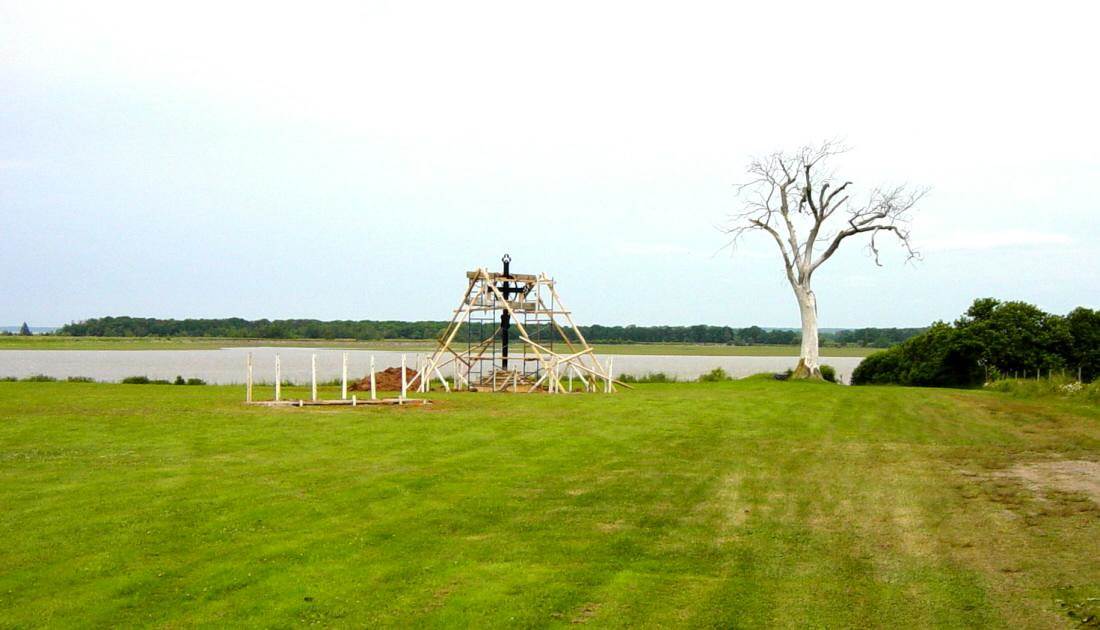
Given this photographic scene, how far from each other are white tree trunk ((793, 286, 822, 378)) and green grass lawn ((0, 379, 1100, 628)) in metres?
19.8

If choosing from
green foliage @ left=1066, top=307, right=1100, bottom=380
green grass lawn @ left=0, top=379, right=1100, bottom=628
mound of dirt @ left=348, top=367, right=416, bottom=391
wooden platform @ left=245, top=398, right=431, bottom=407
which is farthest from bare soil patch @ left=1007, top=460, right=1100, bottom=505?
green foliage @ left=1066, top=307, right=1100, bottom=380

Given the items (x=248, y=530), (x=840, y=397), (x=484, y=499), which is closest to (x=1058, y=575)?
(x=484, y=499)

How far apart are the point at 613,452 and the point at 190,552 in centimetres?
815

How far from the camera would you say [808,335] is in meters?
39.5

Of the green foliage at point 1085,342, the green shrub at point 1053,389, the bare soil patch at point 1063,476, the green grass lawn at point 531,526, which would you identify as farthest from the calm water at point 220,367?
the bare soil patch at point 1063,476

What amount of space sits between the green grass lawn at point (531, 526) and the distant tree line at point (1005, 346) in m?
21.0

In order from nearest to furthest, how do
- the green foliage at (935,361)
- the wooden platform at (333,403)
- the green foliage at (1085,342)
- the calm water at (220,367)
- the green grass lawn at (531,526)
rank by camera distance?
the green grass lawn at (531,526) < the wooden platform at (333,403) < the green foliage at (1085,342) < the green foliage at (935,361) < the calm water at (220,367)

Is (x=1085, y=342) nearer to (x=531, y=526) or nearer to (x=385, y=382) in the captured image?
(x=385, y=382)

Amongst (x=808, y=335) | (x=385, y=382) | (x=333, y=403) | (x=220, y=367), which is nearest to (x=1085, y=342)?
(x=808, y=335)

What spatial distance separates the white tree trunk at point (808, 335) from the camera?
38.8 m

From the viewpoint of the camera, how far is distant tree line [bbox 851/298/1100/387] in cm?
3741

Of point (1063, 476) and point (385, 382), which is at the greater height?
point (385, 382)

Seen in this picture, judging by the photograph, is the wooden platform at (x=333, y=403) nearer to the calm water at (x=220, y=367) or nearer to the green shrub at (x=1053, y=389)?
the calm water at (x=220, y=367)

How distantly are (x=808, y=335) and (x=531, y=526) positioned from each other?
103ft
